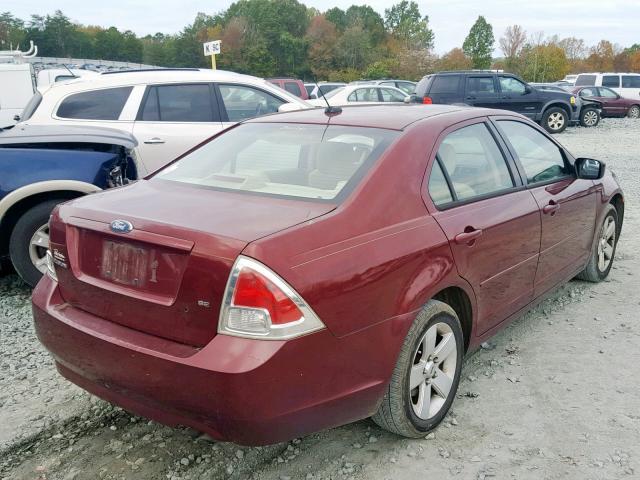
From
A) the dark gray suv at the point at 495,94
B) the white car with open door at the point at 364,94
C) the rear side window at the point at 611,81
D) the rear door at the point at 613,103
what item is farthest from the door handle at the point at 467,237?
the rear side window at the point at 611,81

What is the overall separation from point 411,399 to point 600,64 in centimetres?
8853

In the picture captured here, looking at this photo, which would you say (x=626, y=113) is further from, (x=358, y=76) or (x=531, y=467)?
(x=358, y=76)

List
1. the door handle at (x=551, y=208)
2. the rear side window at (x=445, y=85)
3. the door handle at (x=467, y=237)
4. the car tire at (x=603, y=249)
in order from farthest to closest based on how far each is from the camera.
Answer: the rear side window at (x=445, y=85)
the car tire at (x=603, y=249)
the door handle at (x=551, y=208)
the door handle at (x=467, y=237)

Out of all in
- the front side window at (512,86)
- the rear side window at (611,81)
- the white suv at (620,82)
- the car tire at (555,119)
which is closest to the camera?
the front side window at (512,86)

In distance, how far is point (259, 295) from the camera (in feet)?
7.38

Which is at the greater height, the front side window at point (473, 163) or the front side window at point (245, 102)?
the front side window at point (245, 102)

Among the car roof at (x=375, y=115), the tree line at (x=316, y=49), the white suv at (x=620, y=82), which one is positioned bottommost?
the car roof at (x=375, y=115)

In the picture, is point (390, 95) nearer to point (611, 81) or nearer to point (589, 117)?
point (589, 117)

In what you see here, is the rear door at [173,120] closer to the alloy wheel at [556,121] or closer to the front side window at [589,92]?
the alloy wheel at [556,121]

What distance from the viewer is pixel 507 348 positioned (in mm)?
4055

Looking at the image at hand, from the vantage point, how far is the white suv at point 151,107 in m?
6.74

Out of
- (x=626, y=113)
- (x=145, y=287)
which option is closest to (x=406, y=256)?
(x=145, y=287)

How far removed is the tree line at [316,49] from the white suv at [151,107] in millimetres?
58843

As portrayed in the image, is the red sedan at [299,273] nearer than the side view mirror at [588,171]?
Yes
